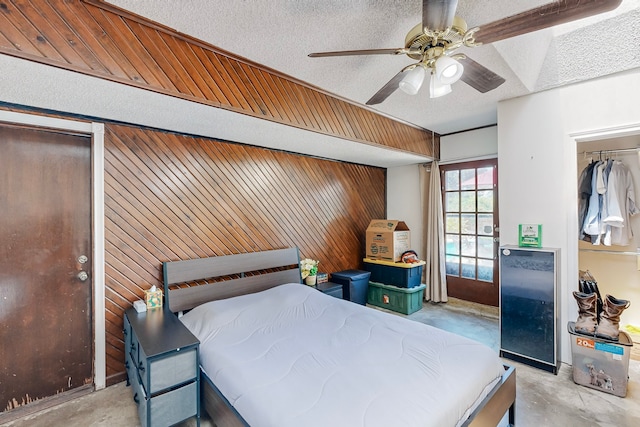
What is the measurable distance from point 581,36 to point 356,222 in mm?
3359

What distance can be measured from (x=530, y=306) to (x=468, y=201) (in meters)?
2.00

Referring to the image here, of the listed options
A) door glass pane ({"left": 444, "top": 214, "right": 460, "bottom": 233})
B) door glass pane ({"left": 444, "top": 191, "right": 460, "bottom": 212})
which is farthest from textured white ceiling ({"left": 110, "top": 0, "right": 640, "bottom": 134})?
door glass pane ({"left": 444, "top": 214, "right": 460, "bottom": 233})

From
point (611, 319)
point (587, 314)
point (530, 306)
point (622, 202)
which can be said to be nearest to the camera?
point (611, 319)

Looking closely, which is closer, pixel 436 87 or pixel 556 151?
pixel 436 87

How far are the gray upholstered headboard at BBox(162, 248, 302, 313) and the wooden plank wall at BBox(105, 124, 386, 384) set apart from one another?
0.13m

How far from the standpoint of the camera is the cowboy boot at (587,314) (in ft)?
8.25

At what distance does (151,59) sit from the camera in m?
1.92

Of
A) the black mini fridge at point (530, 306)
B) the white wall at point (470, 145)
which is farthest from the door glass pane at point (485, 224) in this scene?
the black mini fridge at point (530, 306)

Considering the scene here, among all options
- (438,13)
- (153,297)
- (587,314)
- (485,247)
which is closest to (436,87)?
(438,13)

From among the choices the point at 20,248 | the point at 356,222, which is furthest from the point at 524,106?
the point at 20,248

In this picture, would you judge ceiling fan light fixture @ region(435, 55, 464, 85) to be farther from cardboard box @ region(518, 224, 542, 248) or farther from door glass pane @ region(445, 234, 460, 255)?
door glass pane @ region(445, 234, 460, 255)

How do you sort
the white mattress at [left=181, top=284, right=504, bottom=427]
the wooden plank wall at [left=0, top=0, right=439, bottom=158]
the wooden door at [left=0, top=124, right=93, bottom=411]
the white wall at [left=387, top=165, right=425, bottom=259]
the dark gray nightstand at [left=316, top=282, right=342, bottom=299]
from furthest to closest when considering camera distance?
the white wall at [left=387, top=165, right=425, bottom=259], the dark gray nightstand at [left=316, top=282, right=342, bottom=299], the wooden door at [left=0, top=124, right=93, bottom=411], the wooden plank wall at [left=0, top=0, right=439, bottom=158], the white mattress at [left=181, top=284, right=504, bottom=427]

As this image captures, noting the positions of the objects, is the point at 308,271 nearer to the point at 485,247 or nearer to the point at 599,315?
the point at 485,247

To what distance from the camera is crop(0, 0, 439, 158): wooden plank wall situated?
5.13ft
